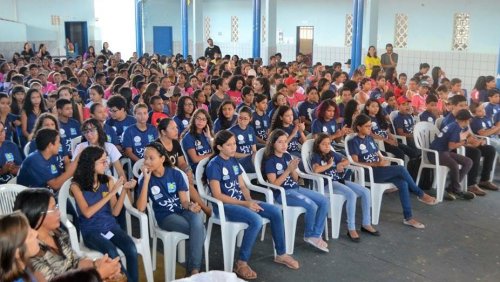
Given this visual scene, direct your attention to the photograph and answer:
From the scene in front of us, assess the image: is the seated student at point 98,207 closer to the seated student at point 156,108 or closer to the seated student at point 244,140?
the seated student at point 244,140

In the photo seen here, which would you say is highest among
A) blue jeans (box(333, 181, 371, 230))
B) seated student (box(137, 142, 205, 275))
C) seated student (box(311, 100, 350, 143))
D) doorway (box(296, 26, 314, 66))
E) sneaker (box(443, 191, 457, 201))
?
doorway (box(296, 26, 314, 66))

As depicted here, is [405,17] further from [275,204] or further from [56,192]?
[56,192]

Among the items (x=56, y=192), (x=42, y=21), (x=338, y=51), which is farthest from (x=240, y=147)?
(x=42, y=21)

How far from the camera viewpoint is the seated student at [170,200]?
13.5 ft

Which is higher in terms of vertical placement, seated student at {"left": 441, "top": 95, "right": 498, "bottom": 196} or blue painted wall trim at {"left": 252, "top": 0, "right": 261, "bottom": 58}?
blue painted wall trim at {"left": 252, "top": 0, "right": 261, "bottom": 58}

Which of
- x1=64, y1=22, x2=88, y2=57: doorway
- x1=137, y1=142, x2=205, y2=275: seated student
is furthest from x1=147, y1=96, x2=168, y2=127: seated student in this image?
x1=64, y1=22, x2=88, y2=57: doorway

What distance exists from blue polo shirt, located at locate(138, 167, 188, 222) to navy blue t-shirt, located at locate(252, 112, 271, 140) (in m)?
2.72

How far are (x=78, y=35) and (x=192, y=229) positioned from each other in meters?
18.9

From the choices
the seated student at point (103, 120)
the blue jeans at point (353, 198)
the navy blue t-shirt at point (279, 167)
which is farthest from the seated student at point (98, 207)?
the blue jeans at point (353, 198)

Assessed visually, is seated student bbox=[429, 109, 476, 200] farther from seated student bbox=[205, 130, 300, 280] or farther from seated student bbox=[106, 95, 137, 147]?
seated student bbox=[106, 95, 137, 147]

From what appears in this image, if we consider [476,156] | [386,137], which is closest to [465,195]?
[476,156]

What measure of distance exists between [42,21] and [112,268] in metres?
18.7

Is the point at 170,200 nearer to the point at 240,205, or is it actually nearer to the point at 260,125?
the point at 240,205

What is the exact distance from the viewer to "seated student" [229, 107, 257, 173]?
595 cm
